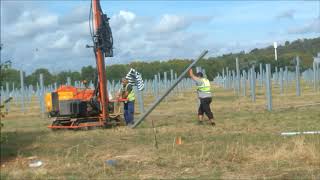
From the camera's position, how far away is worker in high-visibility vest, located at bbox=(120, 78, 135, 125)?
18.9 metres

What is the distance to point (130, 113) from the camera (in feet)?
62.0

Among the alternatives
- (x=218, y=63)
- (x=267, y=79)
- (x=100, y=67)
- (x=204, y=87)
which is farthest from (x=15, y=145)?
(x=218, y=63)

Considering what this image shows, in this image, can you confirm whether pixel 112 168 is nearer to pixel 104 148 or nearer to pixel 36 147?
pixel 104 148

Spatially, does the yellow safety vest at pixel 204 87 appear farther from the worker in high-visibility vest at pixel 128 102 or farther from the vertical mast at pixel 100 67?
the vertical mast at pixel 100 67

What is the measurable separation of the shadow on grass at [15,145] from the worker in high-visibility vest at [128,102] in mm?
3029

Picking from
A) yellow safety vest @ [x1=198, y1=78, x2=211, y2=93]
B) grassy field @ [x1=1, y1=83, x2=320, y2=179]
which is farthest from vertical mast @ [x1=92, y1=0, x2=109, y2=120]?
yellow safety vest @ [x1=198, y1=78, x2=211, y2=93]

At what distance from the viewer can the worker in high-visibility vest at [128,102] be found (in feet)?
62.1

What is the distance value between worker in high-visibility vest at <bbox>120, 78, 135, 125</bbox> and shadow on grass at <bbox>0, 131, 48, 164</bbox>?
3.03m

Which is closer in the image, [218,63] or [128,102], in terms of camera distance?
[128,102]

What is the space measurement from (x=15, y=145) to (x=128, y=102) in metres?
5.29

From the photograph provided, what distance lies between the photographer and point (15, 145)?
14.3 m

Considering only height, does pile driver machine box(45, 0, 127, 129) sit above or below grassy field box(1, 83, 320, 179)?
above

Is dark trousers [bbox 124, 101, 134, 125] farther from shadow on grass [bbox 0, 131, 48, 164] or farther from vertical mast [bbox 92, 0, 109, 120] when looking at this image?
shadow on grass [bbox 0, 131, 48, 164]

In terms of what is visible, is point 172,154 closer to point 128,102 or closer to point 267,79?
point 128,102
